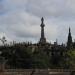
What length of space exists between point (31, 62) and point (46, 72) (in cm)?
3804

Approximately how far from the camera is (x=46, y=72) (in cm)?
2309

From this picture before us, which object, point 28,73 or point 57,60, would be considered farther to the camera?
point 57,60

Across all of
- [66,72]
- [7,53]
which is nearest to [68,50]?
[7,53]

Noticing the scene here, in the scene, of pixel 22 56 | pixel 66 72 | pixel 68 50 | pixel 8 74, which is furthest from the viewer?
pixel 68 50

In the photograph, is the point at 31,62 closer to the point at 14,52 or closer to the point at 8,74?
the point at 14,52

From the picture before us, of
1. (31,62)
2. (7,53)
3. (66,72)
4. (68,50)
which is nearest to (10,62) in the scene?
(31,62)

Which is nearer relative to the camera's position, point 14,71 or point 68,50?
point 14,71

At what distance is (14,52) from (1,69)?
170 ft

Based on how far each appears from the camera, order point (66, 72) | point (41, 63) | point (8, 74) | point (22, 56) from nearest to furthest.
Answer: point (8, 74), point (66, 72), point (41, 63), point (22, 56)

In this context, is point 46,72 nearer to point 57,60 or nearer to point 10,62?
point 10,62

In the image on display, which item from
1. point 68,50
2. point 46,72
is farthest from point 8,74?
point 68,50

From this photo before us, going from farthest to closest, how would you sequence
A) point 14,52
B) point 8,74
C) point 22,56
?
point 14,52 < point 22,56 < point 8,74

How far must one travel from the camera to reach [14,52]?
74.0 metres

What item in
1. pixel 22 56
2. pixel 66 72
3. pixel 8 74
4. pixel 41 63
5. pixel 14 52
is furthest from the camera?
pixel 14 52
